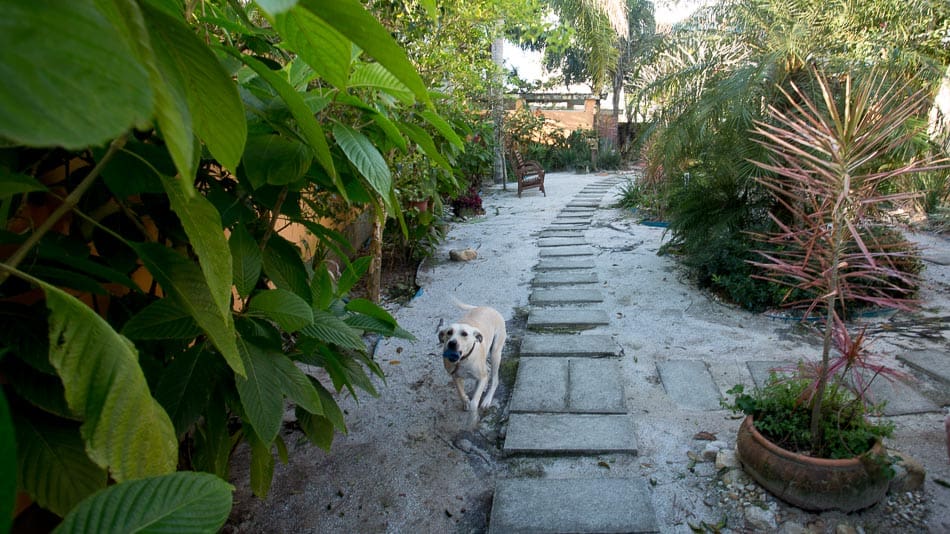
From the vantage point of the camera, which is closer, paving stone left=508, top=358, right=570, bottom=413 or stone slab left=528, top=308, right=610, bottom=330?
paving stone left=508, top=358, right=570, bottom=413

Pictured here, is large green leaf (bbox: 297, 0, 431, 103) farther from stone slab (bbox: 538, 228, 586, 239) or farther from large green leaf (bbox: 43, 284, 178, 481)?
stone slab (bbox: 538, 228, 586, 239)

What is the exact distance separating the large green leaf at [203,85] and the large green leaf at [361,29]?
0.27 feet

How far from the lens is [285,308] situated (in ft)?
3.98

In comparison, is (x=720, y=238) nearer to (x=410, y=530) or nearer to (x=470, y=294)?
(x=470, y=294)

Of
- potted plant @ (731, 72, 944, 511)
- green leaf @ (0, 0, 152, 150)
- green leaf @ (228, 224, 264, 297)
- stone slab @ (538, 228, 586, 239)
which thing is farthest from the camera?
stone slab @ (538, 228, 586, 239)

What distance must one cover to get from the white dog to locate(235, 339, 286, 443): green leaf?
180cm

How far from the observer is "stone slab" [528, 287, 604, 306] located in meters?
5.05

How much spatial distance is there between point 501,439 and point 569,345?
4.11ft

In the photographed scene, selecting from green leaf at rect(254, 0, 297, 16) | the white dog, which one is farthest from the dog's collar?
green leaf at rect(254, 0, 297, 16)

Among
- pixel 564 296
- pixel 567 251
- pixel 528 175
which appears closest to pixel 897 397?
pixel 564 296

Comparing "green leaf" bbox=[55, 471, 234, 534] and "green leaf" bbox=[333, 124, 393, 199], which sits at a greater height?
"green leaf" bbox=[333, 124, 393, 199]

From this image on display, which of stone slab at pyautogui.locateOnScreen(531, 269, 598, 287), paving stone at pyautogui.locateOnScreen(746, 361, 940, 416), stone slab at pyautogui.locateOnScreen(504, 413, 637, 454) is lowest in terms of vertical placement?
paving stone at pyautogui.locateOnScreen(746, 361, 940, 416)

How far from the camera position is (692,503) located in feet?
7.73

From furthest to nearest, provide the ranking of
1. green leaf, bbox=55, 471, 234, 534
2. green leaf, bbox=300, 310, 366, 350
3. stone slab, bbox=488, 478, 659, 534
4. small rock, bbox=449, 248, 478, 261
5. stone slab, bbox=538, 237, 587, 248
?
stone slab, bbox=538, 237, 587, 248 → small rock, bbox=449, 248, 478, 261 → stone slab, bbox=488, 478, 659, 534 → green leaf, bbox=300, 310, 366, 350 → green leaf, bbox=55, 471, 234, 534
